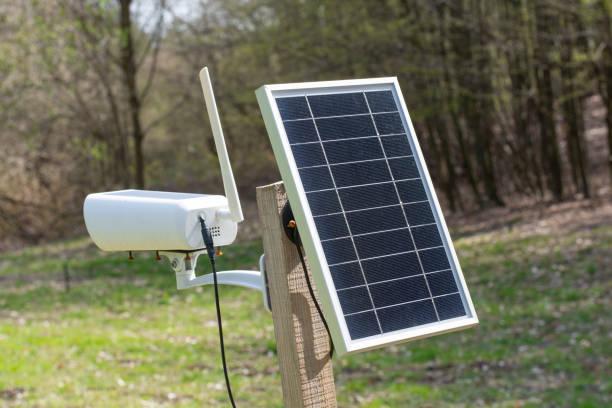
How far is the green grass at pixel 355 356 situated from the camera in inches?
303

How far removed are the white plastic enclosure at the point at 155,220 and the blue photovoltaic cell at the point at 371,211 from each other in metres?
0.38

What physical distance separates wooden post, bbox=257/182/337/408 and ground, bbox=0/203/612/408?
4592 millimetres

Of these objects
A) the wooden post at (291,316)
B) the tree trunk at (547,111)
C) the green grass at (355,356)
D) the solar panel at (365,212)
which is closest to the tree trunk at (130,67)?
the green grass at (355,356)

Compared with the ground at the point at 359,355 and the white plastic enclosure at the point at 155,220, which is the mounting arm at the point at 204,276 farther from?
the ground at the point at 359,355

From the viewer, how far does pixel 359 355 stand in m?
9.16

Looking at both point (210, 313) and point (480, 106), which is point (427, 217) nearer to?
point (210, 313)

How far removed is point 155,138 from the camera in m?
28.9

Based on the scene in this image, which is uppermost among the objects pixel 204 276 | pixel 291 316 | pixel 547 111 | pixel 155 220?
pixel 547 111

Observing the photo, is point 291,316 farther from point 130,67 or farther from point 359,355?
point 130,67

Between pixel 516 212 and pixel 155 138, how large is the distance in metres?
14.9

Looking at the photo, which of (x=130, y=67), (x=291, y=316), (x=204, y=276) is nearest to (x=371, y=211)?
(x=291, y=316)

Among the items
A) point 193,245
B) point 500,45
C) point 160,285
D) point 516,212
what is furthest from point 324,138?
point 516,212

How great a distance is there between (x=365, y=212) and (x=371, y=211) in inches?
1.2

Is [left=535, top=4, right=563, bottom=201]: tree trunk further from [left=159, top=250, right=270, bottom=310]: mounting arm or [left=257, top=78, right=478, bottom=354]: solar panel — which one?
[left=159, top=250, right=270, bottom=310]: mounting arm
